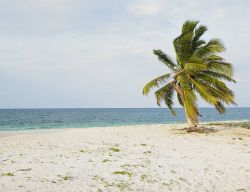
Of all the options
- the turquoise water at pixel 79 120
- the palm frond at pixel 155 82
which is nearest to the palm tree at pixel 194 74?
the palm frond at pixel 155 82

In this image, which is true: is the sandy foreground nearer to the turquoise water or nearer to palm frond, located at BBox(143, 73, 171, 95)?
palm frond, located at BBox(143, 73, 171, 95)

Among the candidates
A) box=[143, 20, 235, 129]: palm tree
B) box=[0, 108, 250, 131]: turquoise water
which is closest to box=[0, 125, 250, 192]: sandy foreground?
box=[143, 20, 235, 129]: palm tree

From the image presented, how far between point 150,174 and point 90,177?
1.81 meters

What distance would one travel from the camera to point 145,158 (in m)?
12.2

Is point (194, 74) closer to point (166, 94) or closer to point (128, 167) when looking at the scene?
point (166, 94)

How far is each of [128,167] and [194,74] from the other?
11.0 meters

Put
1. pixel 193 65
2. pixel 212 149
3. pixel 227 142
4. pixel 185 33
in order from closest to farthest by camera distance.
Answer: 1. pixel 212 149
2. pixel 227 142
3. pixel 193 65
4. pixel 185 33

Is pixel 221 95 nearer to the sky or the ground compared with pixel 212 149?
nearer to the sky

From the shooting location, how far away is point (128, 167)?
10.6m

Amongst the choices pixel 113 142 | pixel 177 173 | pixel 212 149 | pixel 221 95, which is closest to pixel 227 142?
pixel 212 149

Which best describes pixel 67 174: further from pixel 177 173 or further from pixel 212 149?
pixel 212 149

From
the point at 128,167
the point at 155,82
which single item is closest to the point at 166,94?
the point at 155,82

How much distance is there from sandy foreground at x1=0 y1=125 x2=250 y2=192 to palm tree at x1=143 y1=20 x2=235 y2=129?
4.20m

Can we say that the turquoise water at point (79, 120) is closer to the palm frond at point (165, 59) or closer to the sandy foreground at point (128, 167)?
the palm frond at point (165, 59)
